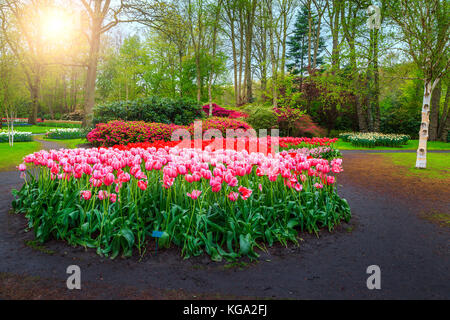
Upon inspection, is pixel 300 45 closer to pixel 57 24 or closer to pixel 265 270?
pixel 57 24

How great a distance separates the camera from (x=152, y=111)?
44.9ft

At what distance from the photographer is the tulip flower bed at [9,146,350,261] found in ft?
9.55

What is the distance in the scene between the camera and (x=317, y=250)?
10.1 ft

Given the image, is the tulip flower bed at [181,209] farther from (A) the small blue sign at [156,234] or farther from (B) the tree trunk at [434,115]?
(B) the tree trunk at [434,115]

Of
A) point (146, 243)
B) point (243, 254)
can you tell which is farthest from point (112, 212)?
point (243, 254)

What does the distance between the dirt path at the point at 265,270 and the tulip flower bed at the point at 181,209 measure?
16 centimetres

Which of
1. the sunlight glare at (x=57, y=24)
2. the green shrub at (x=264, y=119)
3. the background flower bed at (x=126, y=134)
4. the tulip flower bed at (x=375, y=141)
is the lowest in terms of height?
the tulip flower bed at (x=375, y=141)

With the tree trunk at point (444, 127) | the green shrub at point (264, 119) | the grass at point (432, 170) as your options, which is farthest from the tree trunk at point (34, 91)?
the tree trunk at point (444, 127)

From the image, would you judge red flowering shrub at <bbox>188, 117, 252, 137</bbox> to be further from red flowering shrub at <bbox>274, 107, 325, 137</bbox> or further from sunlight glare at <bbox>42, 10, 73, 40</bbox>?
sunlight glare at <bbox>42, 10, 73, 40</bbox>

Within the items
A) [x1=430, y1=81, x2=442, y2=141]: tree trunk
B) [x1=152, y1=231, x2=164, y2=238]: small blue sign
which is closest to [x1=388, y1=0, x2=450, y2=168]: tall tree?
[x1=152, y1=231, x2=164, y2=238]: small blue sign

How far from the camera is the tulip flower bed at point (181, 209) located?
2912mm

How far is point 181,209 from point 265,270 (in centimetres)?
111

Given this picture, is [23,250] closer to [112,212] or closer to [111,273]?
[112,212]
